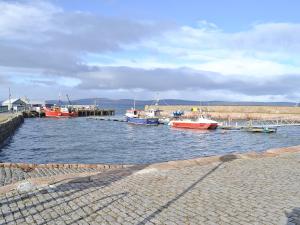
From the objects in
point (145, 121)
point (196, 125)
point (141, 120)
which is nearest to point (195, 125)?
point (196, 125)

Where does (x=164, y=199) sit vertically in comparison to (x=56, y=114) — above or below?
above

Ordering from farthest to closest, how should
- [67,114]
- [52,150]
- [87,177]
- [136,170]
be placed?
[67,114], [52,150], [136,170], [87,177]

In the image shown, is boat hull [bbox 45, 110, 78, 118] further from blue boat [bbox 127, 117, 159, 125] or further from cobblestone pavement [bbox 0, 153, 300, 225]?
cobblestone pavement [bbox 0, 153, 300, 225]

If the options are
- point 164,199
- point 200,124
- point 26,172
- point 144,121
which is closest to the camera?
point 164,199

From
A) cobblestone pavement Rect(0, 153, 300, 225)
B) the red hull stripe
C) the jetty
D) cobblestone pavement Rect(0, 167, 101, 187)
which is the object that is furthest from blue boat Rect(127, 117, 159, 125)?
cobblestone pavement Rect(0, 153, 300, 225)

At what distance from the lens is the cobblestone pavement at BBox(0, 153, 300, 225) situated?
8.04 m

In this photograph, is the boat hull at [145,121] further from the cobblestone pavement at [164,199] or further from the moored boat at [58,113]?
the cobblestone pavement at [164,199]

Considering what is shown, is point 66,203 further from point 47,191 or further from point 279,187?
point 279,187

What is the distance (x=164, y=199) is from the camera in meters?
9.44

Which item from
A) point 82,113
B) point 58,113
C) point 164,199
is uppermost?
point 164,199

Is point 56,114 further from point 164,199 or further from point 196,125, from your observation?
point 164,199

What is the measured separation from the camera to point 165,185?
10945 mm

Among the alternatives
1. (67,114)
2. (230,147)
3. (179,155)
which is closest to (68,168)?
(179,155)

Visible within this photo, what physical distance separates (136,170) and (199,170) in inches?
76.8
